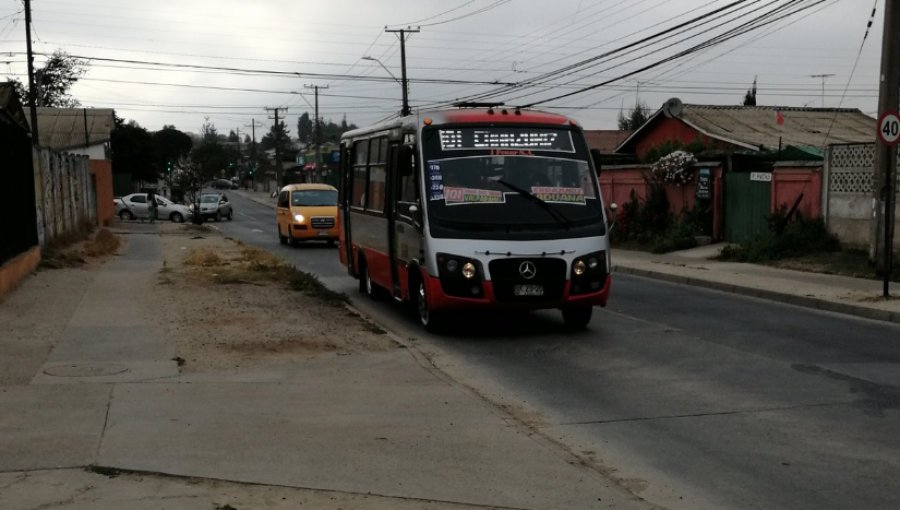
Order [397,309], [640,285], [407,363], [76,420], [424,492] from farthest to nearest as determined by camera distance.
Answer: [640,285] < [397,309] < [407,363] < [76,420] < [424,492]

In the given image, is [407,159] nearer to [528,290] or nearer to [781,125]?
[528,290]

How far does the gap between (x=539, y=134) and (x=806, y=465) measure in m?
7.09

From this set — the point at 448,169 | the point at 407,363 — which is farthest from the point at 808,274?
the point at 407,363

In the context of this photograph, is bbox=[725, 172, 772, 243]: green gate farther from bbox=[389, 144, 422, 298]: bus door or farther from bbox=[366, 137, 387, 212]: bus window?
bbox=[389, 144, 422, 298]: bus door

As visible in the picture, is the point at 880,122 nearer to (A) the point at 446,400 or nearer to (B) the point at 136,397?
(A) the point at 446,400

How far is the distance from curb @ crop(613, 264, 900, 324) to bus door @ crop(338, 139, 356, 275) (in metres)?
6.74

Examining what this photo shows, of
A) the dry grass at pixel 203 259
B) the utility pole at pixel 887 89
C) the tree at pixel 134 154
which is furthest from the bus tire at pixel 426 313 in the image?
the tree at pixel 134 154

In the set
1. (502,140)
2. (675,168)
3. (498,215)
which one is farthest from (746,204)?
(498,215)

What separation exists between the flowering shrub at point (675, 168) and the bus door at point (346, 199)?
1207 cm

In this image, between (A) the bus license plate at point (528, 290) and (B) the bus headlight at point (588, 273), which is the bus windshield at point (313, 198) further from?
(A) the bus license plate at point (528, 290)

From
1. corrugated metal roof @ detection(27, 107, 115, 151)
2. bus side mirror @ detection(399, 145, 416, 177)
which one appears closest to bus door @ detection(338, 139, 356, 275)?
bus side mirror @ detection(399, 145, 416, 177)

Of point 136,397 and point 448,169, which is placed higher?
point 448,169

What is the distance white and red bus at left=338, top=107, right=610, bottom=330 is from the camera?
39.7ft

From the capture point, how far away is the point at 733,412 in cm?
836
